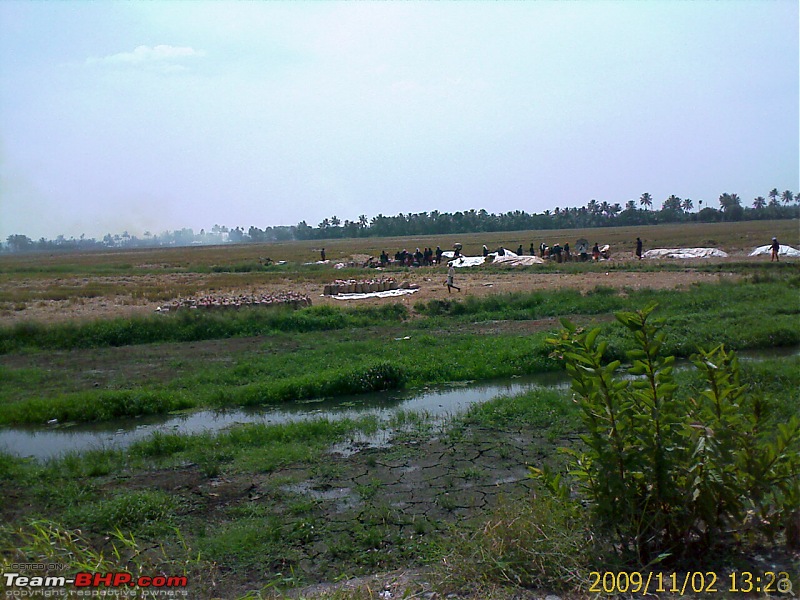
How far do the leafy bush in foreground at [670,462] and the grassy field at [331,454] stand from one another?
6.7 inches

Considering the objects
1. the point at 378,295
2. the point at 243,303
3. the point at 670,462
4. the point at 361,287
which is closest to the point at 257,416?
the point at 670,462

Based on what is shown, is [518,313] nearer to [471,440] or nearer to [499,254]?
[471,440]

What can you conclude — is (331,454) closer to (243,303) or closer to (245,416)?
(245,416)

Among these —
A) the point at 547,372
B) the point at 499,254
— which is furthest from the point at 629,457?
the point at 499,254

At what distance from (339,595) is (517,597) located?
1111 mm

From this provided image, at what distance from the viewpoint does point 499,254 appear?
147 ft

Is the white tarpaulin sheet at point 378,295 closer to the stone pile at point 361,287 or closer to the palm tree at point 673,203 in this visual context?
the stone pile at point 361,287

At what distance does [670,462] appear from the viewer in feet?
13.7

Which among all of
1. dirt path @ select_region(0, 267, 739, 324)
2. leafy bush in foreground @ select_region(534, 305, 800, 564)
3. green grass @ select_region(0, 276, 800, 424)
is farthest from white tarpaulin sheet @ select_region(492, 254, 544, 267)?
leafy bush in foreground @ select_region(534, 305, 800, 564)

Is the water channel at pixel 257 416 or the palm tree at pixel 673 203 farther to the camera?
the palm tree at pixel 673 203

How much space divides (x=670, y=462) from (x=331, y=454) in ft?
17.6

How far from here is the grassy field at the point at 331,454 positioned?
452 cm

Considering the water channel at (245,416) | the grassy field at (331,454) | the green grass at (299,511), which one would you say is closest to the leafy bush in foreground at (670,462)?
the grassy field at (331,454)

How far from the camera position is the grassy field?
14.8 ft
